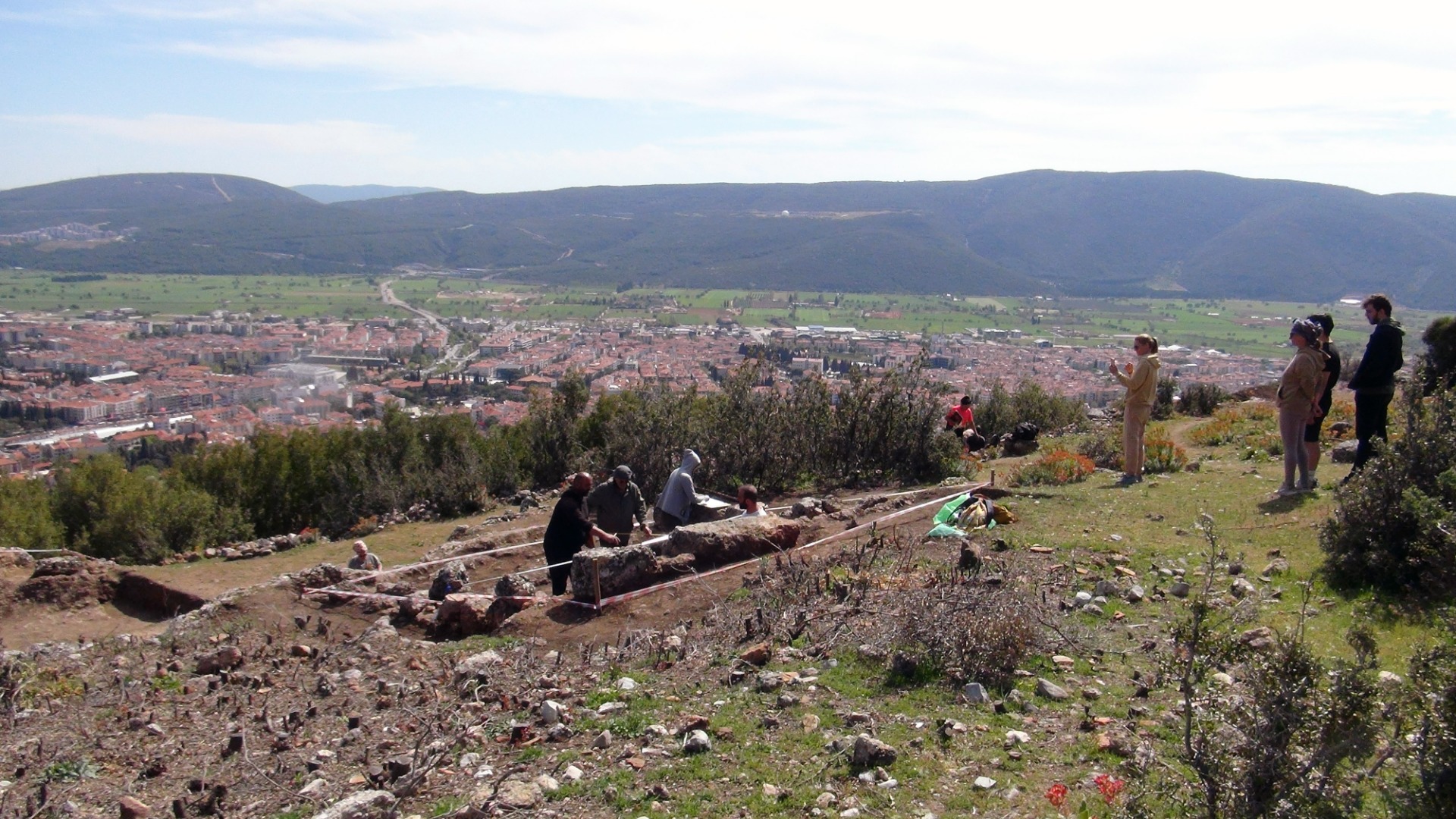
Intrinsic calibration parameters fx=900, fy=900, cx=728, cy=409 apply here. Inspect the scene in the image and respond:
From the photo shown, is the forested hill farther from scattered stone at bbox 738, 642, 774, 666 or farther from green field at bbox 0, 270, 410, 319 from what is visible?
A: scattered stone at bbox 738, 642, 774, 666

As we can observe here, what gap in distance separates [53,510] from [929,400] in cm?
1676

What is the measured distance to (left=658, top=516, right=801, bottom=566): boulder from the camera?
392 inches

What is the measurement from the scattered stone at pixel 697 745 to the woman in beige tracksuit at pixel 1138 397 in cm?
831

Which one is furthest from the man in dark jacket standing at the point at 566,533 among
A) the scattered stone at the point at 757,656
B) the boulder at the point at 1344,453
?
the boulder at the point at 1344,453

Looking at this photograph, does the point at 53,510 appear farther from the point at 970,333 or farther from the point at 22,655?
the point at 970,333

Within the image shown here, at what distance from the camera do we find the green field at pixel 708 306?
2625 inches

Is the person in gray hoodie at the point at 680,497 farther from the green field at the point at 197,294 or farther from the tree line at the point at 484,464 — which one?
the green field at the point at 197,294

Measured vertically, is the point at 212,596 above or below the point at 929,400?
below

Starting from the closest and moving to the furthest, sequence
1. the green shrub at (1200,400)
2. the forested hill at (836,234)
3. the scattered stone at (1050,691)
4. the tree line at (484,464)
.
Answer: the scattered stone at (1050,691) → the tree line at (484,464) → the green shrub at (1200,400) → the forested hill at (836,234)

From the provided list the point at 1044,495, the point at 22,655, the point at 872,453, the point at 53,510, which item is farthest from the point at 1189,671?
the point at 53,510

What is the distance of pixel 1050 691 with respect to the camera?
5777 millimetres

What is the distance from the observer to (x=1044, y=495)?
1184 centimetres

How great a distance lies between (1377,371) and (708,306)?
7735 cm

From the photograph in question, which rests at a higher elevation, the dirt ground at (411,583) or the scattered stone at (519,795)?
the scattered stone at (519,795)
